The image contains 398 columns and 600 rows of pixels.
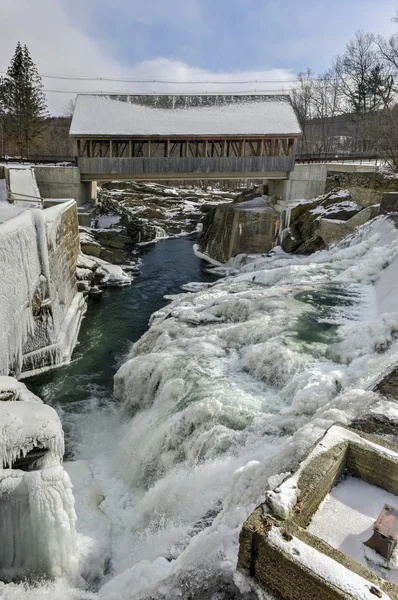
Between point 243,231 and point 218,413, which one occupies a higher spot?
point 243,231

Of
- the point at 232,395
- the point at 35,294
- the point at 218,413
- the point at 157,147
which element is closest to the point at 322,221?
the point at 35,294

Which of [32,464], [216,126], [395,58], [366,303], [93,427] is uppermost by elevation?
[395,58]

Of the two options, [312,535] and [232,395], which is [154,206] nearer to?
[232,395]

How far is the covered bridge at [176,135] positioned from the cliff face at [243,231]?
81.9 inches

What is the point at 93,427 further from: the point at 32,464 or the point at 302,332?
the point at 302,332

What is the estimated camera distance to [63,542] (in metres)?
4.54

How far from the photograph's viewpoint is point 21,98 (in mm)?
32469

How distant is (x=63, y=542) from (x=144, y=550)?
929 millimetres

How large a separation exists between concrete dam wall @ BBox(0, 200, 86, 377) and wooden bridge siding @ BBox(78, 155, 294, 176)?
28.6ft

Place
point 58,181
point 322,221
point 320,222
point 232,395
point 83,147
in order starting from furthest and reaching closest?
1. point 83,147
2. point 58,181
3. point 320,222
4. point 322,221
5. point 232,395

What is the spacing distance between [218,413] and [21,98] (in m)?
34.5

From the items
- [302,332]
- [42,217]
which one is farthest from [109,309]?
[302,332]

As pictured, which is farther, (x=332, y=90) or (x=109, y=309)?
(x=332, y=90)

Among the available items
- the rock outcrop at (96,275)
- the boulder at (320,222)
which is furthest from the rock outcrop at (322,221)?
the rock outcrop at (96,275)
